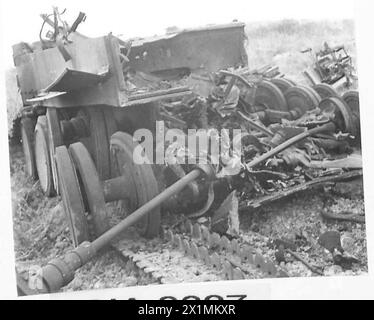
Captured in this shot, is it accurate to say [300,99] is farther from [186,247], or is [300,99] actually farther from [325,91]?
[186,247]

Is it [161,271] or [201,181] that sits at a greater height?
[201,181]

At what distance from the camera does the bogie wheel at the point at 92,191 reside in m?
2.03

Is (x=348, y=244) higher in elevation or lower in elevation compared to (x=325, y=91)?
lower

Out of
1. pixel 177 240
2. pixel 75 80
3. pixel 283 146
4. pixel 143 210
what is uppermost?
pixel 75 80

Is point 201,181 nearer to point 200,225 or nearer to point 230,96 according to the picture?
point 200,225

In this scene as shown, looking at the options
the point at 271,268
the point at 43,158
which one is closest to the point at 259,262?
the point at 271,268

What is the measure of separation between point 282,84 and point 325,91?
13 cm

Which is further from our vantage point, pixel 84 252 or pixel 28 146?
pixel 28 146

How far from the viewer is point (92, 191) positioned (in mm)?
2025

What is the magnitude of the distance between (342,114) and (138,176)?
2.04ft

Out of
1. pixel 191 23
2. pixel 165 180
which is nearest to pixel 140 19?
pixel 191 23

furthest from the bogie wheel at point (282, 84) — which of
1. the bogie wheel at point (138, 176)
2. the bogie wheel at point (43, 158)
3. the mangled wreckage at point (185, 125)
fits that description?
the bogie wheel at point (43, 158)

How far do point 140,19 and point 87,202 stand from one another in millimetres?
552

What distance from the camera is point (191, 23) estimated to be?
6.75ft
